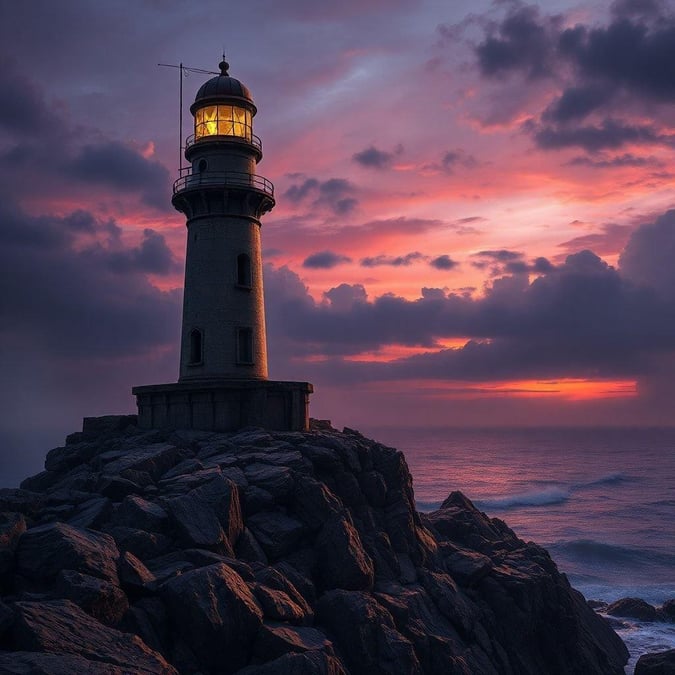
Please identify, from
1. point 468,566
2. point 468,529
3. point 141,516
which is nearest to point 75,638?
point 141,516

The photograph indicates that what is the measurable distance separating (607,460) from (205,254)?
5361 inches

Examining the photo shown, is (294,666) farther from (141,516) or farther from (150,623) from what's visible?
(141,516)

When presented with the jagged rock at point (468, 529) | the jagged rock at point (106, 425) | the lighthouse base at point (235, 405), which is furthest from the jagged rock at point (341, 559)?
the jagged rock at point (106, 425)

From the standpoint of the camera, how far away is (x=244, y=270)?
3089 cm

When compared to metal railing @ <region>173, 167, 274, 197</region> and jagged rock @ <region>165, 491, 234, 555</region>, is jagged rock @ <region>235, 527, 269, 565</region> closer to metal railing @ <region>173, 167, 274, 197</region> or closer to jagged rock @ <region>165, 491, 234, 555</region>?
jagged rock @ <region>165, 491, 234, 555</region>

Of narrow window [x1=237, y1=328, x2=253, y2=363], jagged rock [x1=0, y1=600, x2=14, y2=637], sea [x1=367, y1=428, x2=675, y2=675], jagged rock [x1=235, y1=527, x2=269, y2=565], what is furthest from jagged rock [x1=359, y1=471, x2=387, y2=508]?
jagged rock [x1=0, y1=600, x2=14, y2=637]

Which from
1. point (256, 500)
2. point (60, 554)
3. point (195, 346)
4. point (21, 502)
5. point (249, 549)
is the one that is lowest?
point (249, 549)

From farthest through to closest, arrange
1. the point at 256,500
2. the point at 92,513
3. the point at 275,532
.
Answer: the point at 256,500
the point at 275,532
the point at 92,513

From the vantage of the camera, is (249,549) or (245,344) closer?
(249,549)

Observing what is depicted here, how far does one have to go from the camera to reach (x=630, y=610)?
34.3m

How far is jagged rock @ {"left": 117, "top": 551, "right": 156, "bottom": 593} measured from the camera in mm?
13133

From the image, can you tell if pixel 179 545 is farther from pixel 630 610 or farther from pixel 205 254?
pixel 630 610

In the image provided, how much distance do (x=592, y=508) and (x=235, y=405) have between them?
2432 inches

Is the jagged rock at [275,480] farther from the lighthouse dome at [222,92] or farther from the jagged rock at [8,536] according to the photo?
the lighthouse dome at [222,92]
